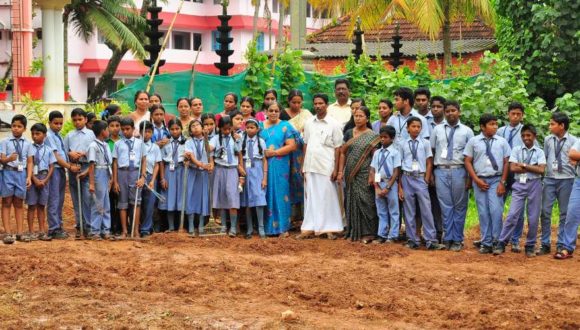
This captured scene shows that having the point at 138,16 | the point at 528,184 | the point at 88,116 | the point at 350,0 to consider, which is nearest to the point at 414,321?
the point at 528,184

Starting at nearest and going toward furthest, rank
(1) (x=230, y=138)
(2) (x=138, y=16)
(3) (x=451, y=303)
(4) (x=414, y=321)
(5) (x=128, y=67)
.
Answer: (4) (x=414, y=321) < (3) (x=451, y=303) < (1) (x=230, y=138) < (2) (x=138, y=16) < (5) (x=128, y=67)

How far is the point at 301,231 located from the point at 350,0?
1408 cm

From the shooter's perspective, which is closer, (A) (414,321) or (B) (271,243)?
(A) (414,321)

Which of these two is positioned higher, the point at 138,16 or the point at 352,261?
the point at 138,16

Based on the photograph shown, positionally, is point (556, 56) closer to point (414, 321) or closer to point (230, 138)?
point (230, 138)

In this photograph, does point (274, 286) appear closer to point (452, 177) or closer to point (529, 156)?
point (452, 177)

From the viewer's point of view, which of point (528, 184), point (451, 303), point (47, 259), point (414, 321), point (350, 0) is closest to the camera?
point (414, 321)

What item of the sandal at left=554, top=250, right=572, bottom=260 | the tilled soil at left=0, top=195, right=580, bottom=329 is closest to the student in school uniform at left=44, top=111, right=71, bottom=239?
the tilled soil at left=0, top=195, right=580, bottom=329

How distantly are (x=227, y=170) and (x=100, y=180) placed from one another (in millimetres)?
1539

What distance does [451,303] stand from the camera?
9273 mm

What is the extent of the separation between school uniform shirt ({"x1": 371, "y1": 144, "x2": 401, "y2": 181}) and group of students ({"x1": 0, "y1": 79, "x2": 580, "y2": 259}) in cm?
1

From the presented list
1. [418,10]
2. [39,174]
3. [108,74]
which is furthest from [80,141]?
[108,74]

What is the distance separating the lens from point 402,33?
34281 mm

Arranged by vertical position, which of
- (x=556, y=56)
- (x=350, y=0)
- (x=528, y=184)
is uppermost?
(x=350, y=0)
